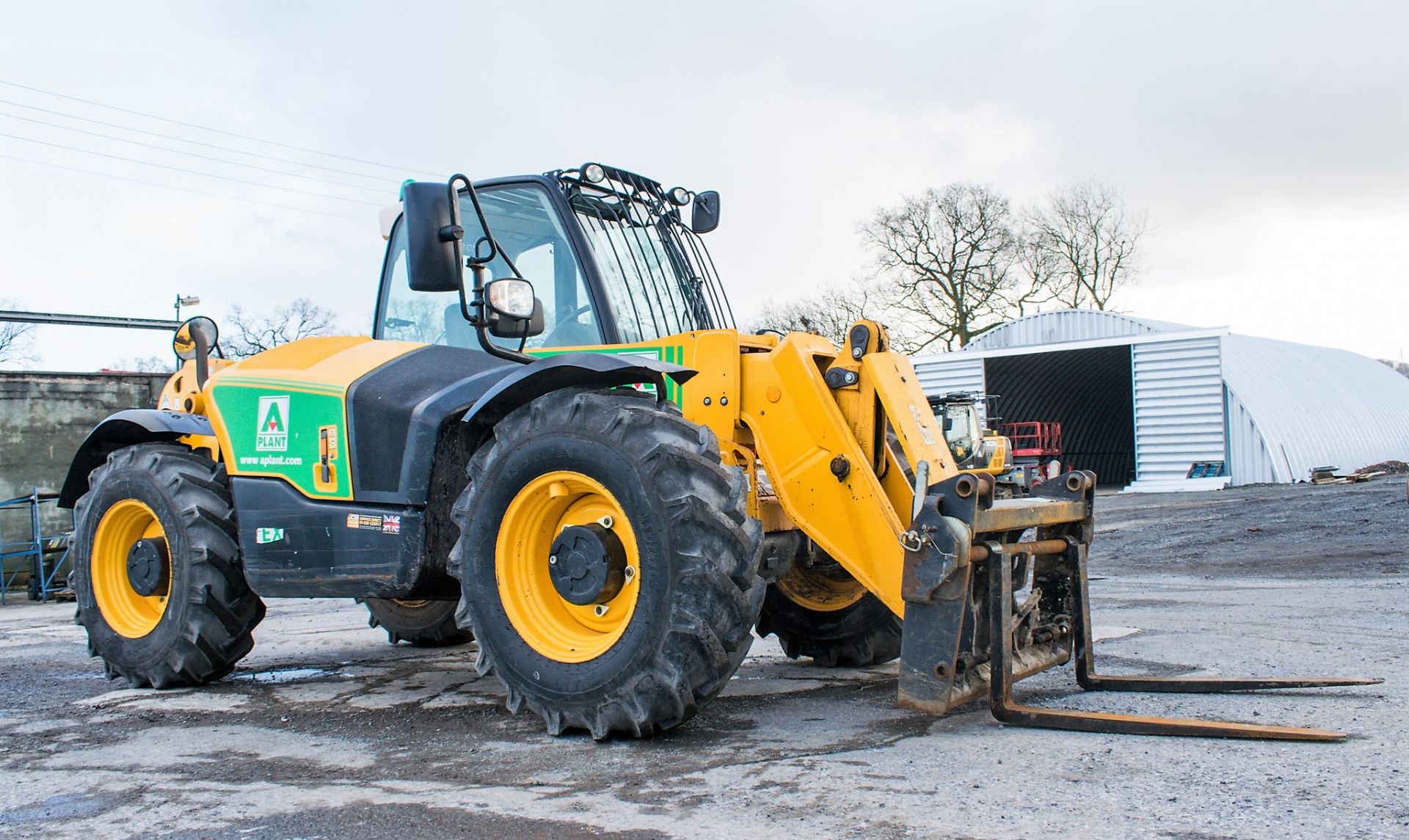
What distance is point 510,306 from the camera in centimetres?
465

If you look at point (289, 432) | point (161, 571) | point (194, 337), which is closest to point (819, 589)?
point (289, 432)

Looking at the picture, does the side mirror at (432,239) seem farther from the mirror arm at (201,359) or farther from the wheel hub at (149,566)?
the mirror arm at (201,359)

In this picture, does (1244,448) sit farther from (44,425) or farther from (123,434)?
(123,434)

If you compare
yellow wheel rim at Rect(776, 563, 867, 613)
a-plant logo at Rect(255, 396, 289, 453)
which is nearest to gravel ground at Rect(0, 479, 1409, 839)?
yellow wheel rim at Rect(776, 563, 867, 613)

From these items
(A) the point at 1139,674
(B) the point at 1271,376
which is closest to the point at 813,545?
(A) the point at 1139,674

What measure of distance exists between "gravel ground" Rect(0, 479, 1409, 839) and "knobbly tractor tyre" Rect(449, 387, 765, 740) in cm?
23

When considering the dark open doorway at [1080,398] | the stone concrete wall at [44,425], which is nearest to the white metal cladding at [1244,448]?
the dark open doorway at [1080,398]

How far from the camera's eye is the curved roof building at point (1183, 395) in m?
28.4

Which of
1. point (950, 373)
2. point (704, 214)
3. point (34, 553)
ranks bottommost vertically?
point (34, 553)

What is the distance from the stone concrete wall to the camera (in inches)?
675

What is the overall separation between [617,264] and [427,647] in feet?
10.9

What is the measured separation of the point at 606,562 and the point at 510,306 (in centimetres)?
116

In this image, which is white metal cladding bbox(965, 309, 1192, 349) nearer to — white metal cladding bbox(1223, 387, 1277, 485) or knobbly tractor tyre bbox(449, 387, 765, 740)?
white metal cladding bbox(1223, 387, 1277, 485)

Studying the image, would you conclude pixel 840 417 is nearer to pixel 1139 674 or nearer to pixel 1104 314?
pixel 1139 674
